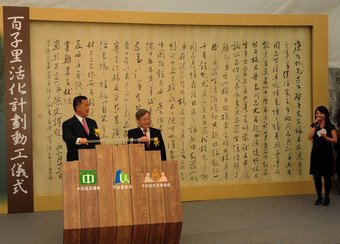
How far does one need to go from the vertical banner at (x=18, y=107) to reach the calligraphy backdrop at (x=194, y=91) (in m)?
0.10

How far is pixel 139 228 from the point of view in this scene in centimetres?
348

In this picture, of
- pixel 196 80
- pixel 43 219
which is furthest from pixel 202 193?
pixel 43 219

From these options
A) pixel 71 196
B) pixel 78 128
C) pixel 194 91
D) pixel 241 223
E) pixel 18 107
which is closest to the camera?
pixel 71 196

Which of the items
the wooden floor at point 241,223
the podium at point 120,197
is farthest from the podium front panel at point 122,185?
the wooden floor at point 241,223

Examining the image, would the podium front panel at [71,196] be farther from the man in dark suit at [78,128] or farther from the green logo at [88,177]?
the man in dark suit at [78,128]

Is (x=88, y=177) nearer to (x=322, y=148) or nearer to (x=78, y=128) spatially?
(x=78, y=128)

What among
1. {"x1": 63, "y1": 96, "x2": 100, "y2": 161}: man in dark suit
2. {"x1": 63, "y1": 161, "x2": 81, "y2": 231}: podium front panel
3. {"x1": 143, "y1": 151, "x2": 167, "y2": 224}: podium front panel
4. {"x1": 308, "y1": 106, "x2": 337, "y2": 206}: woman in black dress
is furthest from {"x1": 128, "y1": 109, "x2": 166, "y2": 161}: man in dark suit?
{"x1": 308, "y1": 106, "x2": 337, "y2": 206}: woman in black dress

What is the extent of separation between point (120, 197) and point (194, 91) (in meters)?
2.29

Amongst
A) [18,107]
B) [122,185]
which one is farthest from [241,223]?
[18,107]

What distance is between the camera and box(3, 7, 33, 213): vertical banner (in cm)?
506

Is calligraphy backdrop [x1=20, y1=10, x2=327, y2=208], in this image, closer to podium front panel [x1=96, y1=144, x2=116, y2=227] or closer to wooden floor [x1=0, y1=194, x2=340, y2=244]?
wooden floor [x1=0, y1=194, x2=340, y2=244]

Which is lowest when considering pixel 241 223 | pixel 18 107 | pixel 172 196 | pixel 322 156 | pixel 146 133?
pixel 241 223

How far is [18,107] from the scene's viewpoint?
5.08 m

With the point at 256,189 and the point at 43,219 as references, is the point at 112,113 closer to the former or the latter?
the point at 43,219
